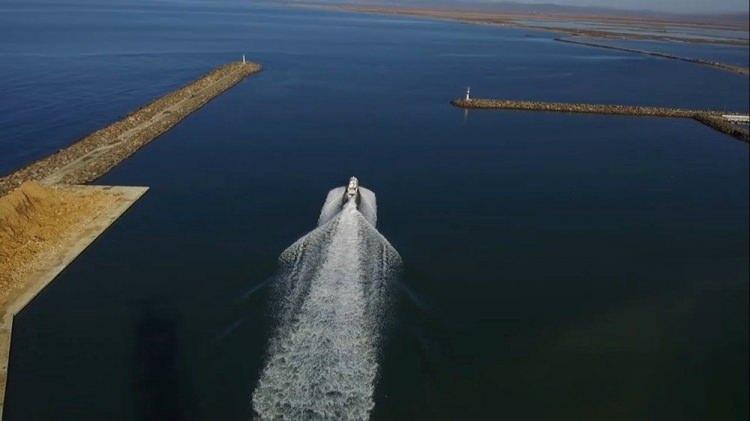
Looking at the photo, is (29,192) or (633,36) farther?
(633,36)

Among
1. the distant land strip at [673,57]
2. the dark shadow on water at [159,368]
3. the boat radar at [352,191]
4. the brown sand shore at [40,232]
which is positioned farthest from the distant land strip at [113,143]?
the distant land strip at [673,57]

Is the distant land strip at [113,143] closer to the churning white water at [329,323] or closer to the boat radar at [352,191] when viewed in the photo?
the boat radar at [352,191]

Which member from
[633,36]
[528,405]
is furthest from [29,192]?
[633,36]

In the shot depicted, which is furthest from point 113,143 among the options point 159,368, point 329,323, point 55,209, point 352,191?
point 329,323

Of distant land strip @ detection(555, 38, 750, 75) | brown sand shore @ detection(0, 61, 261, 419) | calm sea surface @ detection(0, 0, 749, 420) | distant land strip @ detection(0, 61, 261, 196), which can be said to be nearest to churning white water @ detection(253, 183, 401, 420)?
calm sea surface @ detection(0, 0, 749, 420)

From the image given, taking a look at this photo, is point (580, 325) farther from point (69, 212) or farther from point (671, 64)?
point (671, 64)

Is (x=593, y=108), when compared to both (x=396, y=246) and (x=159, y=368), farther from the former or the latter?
(x=159, y=368)
